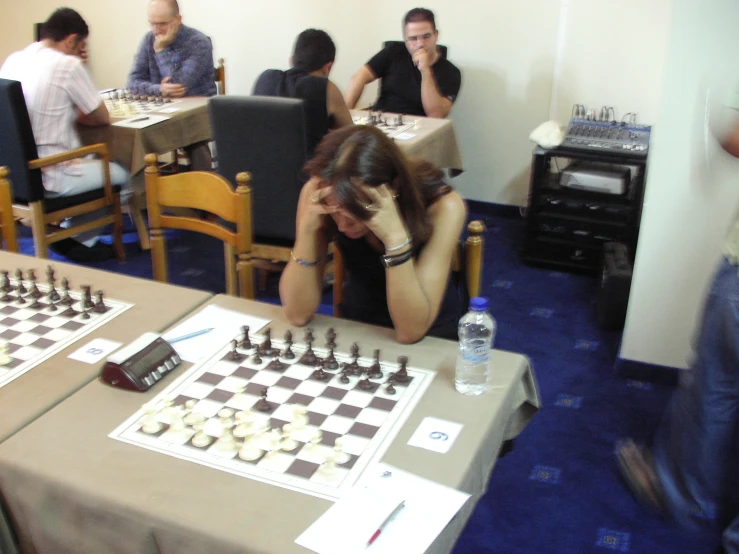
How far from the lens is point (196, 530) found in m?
1.02

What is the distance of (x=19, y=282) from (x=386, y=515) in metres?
1.21

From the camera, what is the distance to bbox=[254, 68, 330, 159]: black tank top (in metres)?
2.98

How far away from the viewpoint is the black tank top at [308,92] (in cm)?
298

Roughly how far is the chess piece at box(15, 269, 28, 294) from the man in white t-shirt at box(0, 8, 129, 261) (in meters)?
1.63

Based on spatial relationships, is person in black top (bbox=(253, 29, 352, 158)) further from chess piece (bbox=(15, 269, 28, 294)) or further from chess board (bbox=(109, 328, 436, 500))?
chess board (bbox=(109, 328, 436, 500))

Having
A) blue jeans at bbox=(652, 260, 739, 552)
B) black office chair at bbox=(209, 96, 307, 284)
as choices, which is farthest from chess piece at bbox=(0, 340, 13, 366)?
blue jeans at bbox=(652, 260, 739, 552)

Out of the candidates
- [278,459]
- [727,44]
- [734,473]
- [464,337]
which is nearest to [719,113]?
[727,44]

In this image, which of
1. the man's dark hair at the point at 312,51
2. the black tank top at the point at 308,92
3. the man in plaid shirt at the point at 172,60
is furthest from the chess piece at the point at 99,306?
the man in plaid shirt at the point at 172,60

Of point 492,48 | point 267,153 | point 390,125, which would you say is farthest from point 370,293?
point 492,48

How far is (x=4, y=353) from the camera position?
1.47 m

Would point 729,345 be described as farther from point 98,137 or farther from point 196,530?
point 98,137

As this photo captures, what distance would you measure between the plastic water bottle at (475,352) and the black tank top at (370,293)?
0.36m

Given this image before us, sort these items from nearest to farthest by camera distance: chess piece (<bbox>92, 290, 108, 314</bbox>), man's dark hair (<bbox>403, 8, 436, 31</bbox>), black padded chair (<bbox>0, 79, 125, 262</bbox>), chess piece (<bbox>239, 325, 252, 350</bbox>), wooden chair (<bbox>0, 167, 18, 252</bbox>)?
chess piece (<bbox>239, 325, 252, 350</bbox>)
chess piece (<bbox>92, 290, 108, 314</bbox>)
wooden chair (<bbox>0, 167, 18, 252</bbox>)
black padded chair (<bbox>0, 79, 125, 262</bbox>)
man's dark hair (<bbox>403, 8, 436, 31</bbox>)

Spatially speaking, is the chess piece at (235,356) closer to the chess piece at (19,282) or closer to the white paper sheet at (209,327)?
the white paper sheet at (209,327)
